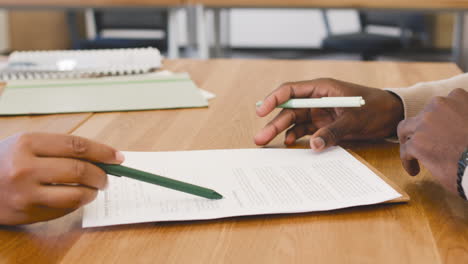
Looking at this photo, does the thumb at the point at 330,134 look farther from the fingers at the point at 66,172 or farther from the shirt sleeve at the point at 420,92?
the fingers at the point at 66,172

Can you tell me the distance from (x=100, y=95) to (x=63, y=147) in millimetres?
564

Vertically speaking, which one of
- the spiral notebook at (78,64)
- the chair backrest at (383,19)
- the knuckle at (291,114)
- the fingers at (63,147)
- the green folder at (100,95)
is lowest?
the chair backrest at (383,19)

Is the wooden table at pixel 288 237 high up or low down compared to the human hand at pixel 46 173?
down

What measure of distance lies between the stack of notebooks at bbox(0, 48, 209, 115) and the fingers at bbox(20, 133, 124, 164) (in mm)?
463

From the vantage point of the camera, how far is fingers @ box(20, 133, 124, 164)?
52 cm

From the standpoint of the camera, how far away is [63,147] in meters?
0.52

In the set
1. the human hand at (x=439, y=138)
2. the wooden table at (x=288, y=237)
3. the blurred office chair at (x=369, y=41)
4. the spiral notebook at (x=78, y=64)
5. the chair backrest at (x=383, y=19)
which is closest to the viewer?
the wooden table at (x=288, y=237)

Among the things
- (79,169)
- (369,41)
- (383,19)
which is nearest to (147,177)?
(79,169)

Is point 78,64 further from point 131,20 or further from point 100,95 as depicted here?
point 131,20

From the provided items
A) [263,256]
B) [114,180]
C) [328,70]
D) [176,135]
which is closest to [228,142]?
[176,135]

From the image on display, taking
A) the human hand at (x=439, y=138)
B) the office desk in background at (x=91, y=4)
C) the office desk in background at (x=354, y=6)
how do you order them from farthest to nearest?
1. the office desk in background at (x=91, y=4)
2. the office desk in background at (x=354, y=6)
3. the human hand at (x=439, y=138)

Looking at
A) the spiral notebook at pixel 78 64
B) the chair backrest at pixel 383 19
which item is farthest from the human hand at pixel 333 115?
the chair backrest at pixel 383 19

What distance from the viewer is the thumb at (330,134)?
0.74m

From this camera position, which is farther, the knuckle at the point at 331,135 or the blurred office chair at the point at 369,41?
the blurred office chair at the point at 369,41
